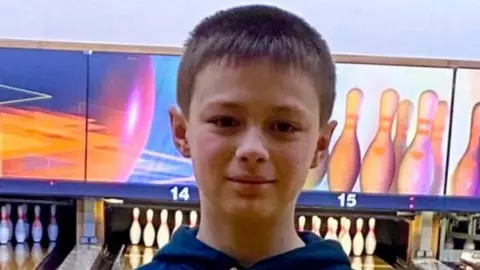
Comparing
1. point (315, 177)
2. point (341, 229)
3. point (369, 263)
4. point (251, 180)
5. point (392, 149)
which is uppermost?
point (251, 180)

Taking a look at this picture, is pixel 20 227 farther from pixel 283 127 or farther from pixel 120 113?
pixel 283 127

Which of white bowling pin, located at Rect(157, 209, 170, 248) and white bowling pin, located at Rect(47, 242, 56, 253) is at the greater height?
white bowling pin, located at Rect(157, 209, 170, 248)

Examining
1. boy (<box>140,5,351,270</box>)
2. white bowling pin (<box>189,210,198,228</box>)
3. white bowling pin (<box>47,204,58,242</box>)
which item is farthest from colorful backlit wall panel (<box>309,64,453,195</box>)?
boy (<box>140,5,351,270</box>)

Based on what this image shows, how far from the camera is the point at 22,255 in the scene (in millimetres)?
→ 2359

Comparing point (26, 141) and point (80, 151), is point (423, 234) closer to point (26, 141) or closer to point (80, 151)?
point (80, 151)

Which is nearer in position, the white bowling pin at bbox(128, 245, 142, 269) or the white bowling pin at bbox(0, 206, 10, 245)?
the white bowling pin at bbox(128, 245, 142, 269)

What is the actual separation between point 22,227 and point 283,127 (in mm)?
1983

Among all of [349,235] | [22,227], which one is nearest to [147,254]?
[22,227]

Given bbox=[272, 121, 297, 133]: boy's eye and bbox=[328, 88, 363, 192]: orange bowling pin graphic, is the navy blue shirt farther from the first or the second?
bbox=[328, 88, 363, 192]: orange bowling pin graphic

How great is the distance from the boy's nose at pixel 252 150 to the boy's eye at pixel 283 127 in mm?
22

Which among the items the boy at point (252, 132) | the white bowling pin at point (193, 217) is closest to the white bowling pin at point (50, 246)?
the white bowling pin at point (193, 217)

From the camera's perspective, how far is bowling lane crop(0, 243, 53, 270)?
223 centimetres

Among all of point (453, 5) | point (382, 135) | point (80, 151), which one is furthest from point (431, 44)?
point (80, 151)

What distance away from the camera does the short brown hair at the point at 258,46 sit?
0.74m
